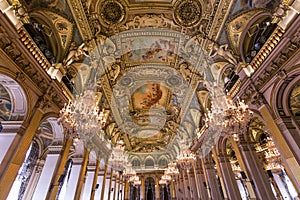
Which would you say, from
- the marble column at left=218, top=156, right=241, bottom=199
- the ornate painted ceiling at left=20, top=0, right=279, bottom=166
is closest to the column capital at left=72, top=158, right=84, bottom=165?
the ornate painted ceiling at left=20, top=0, right=279, bottom=166

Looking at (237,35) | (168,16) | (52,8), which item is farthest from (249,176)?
(52,8)


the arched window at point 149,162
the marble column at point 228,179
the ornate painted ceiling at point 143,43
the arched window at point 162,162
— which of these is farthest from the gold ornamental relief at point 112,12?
the arched window at point 162,162

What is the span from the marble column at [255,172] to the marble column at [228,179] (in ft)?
6.78

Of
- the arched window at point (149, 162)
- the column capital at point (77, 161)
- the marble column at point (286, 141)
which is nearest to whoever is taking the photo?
the marble column at point (286, 141)

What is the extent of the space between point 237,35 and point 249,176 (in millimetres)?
5921

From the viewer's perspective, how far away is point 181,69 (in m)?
10.4

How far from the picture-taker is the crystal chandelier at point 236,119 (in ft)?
16.6

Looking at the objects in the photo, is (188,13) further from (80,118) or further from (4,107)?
(4,107)

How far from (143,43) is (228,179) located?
864 cm

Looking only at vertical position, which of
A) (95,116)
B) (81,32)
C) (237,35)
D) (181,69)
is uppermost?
(181,69)

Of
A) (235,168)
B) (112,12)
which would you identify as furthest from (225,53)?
(235,168)

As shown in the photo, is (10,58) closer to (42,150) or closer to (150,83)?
(150,83)

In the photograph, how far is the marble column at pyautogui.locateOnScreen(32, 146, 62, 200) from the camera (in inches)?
235

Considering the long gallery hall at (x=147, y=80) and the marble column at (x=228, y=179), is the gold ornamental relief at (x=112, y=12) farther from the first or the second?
the marble column at (x=228, y=179)
